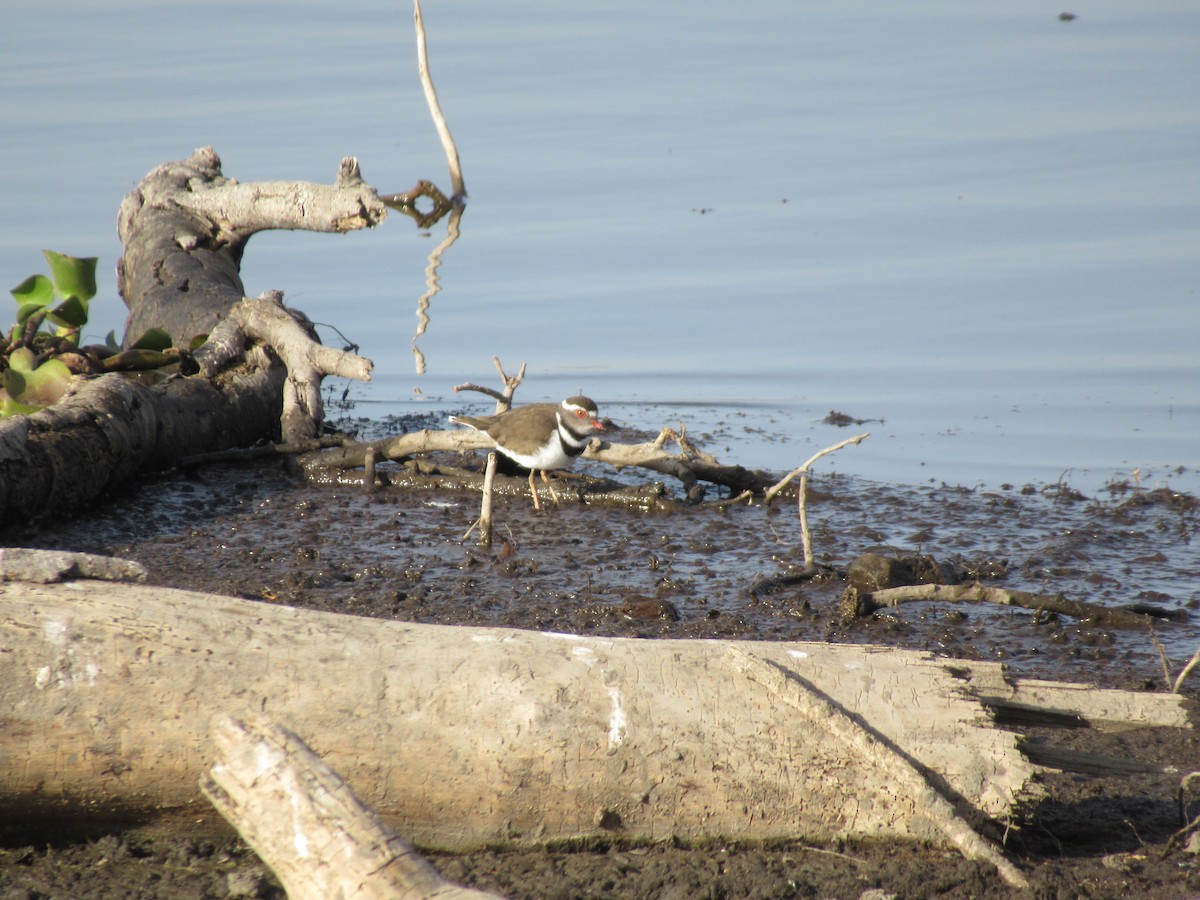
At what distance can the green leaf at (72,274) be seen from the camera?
7.77 meters

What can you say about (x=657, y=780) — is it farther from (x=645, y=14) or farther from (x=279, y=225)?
(x=645, y=14)

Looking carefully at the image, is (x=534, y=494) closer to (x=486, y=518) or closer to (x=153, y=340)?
(x=486, y=518)

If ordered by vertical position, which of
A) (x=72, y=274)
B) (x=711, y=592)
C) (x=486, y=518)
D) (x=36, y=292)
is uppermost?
(x=72, y=274)

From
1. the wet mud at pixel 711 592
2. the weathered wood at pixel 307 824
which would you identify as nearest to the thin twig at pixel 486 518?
the wet mud at pixel 711 592

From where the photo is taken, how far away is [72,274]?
7.80 metres

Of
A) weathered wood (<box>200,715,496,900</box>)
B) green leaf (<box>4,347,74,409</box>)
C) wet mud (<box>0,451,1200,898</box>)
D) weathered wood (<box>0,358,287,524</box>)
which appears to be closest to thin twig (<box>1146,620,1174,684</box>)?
wet mud (<box>0,451,1200,898</box>)

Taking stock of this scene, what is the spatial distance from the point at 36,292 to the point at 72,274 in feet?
0.94

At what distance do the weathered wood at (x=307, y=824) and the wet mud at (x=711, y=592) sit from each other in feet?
2.82

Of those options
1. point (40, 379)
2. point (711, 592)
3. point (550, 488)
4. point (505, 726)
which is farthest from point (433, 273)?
point (505, 726)

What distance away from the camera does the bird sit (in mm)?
7629

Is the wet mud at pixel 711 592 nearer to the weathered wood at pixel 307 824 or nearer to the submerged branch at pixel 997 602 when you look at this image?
the submerged branch at pixel 997 602

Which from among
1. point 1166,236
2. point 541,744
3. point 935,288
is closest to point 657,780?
point 541,744

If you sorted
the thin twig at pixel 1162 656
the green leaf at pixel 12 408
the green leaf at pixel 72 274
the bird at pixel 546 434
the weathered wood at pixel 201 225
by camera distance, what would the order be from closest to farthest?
the thin twig at pixel 1162 656 < the green leaf at pixel 12 408 < the bird at pixel 546 434 < the green leaf at pixel 72 274 < the weathered wood at pixel 201 225

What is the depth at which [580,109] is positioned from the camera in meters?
19.2
